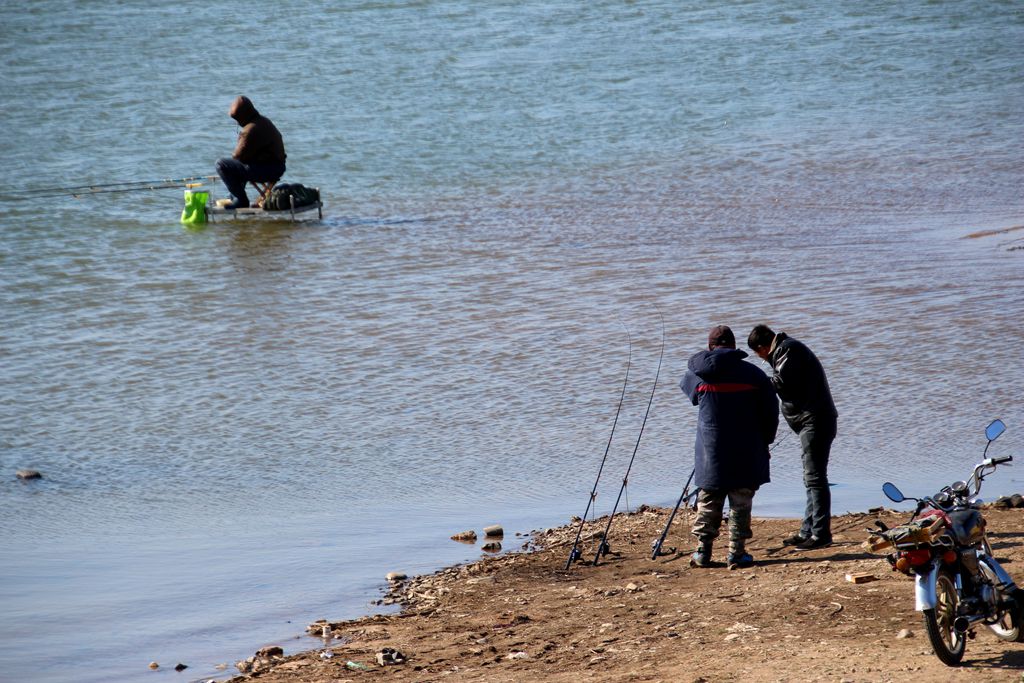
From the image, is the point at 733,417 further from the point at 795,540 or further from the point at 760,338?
the point at 795,540

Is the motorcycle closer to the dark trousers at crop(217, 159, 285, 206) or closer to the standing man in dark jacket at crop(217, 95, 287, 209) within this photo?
the standing man in dark jacket at crop(217, 95, 287, 209)

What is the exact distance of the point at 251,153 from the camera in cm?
1542

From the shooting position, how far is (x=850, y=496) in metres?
7.05

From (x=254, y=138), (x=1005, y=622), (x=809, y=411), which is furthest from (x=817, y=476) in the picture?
(x=254, y=138)

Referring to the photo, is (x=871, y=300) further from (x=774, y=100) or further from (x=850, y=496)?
(x=774, y=100)

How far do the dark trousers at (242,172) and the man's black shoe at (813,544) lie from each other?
1062 centimetres

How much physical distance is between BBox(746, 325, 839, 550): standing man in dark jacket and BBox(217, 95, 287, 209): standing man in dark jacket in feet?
32.2

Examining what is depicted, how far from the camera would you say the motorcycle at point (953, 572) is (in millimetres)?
4496

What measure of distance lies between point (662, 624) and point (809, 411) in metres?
1.37

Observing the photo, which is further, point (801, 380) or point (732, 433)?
point (801, 380)

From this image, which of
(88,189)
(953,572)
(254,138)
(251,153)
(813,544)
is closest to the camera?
(953,572)

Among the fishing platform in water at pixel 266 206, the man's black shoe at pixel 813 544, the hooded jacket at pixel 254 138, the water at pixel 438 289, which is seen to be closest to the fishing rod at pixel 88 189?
the water at pixel 438 289

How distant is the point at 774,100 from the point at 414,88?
6.41 m

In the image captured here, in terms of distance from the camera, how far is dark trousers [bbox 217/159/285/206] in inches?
612
